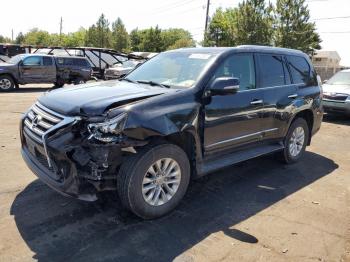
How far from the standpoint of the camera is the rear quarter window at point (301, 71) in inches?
241

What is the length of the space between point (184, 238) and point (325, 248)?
1383mm

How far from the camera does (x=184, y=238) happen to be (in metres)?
3.68

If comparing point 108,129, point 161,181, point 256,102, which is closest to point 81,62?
point 256,102

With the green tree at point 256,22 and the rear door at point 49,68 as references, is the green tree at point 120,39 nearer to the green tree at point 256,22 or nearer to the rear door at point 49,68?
the green tree at point 256,22

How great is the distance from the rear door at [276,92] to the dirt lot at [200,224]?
79 cm

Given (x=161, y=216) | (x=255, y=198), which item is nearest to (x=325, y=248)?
(x=255, y=198)

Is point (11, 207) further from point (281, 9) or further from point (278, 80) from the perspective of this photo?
point (281, 9)

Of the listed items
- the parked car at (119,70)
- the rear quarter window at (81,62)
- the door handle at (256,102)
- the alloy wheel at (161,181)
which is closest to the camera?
the alloy wheel at (161,181)

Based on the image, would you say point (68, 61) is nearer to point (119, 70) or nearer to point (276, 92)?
point (119, 70)

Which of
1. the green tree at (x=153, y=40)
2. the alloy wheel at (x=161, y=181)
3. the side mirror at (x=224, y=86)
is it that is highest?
the green tree at (x=153, y=40)

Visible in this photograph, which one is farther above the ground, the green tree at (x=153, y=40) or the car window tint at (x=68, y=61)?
the green tree at (x=153, y=40)

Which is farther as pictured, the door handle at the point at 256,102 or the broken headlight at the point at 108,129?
the door handle at the point at 256,102

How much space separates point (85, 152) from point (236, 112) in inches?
82.7

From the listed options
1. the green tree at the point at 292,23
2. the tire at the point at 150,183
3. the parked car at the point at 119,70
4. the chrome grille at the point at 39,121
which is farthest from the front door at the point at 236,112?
the green tree at the point at 292,23
